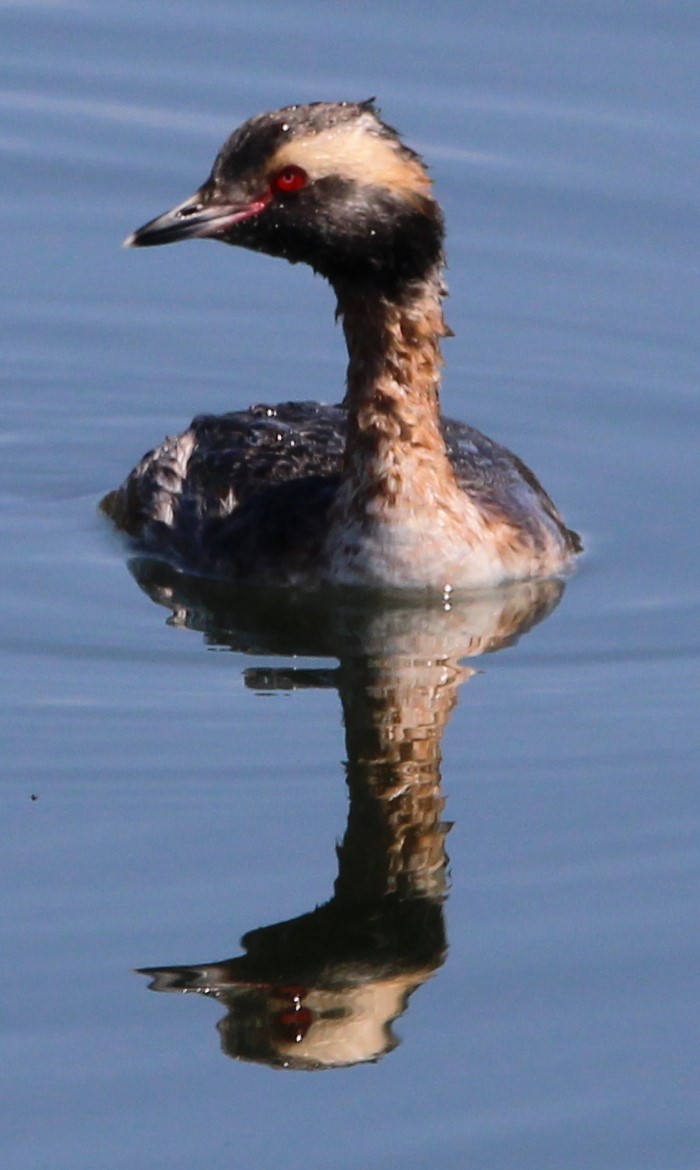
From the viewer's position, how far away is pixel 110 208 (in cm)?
1750

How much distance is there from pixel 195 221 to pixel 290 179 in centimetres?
45

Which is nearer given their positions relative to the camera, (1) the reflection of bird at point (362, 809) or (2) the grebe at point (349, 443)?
(1) the reflection of bird at point (362, 809)

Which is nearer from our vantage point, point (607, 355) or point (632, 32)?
point (607, 355)

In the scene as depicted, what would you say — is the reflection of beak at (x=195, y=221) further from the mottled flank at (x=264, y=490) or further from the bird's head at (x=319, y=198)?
the mottled flank at (x=264, y=490)

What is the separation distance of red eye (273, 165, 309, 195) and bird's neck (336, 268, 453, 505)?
0.67 m

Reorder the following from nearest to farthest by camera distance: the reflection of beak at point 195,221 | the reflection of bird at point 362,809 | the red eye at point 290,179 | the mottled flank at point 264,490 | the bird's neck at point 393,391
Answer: the reflection of bird at point 362,809 < the reflection of beak at point 195,221 < the red eye at point 290,179 < the bird's neck at point 393,391 < the mottled flank at point 264,490

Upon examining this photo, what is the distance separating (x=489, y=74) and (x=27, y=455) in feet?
15.6

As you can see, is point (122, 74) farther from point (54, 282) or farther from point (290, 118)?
point (290, 118)

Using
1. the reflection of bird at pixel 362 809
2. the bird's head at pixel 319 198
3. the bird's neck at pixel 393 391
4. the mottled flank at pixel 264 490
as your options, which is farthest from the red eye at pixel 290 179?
the reflection of bird at pixel 362 809

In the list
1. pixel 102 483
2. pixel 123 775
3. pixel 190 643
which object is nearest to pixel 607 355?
pixel 102 483

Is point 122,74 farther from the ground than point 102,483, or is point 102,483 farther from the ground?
point 122,74

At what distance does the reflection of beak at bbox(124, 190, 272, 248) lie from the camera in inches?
487

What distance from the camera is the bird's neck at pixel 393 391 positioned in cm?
1309

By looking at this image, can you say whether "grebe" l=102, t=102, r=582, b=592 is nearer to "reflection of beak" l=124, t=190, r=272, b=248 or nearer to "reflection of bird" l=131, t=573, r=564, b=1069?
"reflection of beak" l=124, t=190, r=272, b=248
